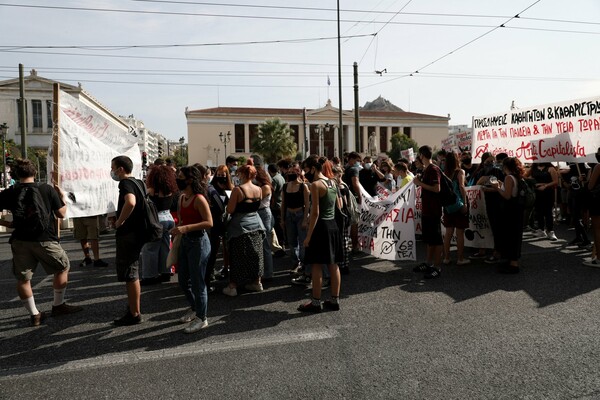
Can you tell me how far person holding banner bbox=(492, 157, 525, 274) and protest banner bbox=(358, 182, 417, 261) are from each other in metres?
1.30

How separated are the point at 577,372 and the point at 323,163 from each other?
10.0 ft

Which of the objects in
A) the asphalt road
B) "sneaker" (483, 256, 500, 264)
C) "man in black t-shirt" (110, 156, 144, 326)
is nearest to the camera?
the asphalt road

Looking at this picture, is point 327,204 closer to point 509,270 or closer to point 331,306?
point 331,306

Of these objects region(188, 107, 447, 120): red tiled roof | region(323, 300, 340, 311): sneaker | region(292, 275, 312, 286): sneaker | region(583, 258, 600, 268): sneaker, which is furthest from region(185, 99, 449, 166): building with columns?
region(323, 300, 340, 311): sneaker

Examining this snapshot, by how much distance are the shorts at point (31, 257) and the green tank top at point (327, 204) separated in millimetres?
2876

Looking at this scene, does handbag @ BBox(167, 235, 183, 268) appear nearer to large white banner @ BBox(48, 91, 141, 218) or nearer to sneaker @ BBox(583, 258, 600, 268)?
large white banner @ BBox(48, 91, 141, 218)

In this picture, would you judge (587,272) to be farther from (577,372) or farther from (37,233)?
(37,233)

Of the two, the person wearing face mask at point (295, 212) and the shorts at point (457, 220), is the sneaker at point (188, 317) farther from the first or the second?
the shorts at point (457, 220)

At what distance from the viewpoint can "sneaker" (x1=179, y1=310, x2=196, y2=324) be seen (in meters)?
4.74

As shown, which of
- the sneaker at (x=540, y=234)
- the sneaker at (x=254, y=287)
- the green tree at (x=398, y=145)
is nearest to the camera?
the sneaker at (x=254, y=287)

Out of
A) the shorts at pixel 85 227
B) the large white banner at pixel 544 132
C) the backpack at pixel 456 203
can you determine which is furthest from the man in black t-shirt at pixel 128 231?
the large white banner at pixel 544 132

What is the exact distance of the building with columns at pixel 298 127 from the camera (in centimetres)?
8369

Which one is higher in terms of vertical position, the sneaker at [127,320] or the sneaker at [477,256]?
the sneaker at [477,256]

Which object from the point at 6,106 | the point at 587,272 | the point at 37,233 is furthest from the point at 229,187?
the point at 6,106
